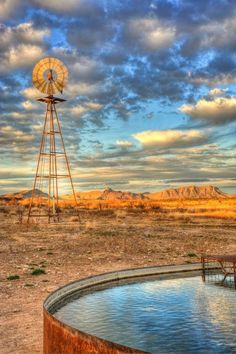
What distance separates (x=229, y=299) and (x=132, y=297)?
78.9 inches

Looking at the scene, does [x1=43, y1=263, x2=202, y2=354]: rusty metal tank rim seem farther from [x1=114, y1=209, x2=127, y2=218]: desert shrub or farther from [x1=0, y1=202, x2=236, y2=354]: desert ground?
[x1=114, y1=209, x2=127, y2=218]: desert shrub

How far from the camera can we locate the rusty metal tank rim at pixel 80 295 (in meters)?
4.74

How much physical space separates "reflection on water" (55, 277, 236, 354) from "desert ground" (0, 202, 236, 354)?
1390 millimetres

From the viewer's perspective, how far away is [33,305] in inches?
441

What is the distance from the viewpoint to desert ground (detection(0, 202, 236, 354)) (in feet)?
31.8

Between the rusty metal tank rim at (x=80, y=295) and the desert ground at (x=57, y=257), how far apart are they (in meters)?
1.15

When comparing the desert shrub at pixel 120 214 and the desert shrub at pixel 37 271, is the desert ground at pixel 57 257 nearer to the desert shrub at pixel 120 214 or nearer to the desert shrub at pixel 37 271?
the desert shrub at pixel 37 271

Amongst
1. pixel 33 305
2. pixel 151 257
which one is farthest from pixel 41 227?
pixel 33 305

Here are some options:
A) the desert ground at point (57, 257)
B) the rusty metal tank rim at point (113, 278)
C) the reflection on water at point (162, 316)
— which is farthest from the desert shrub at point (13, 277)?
the reflection on water at point (162, 316)

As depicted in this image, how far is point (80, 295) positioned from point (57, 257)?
A: 34.1ft

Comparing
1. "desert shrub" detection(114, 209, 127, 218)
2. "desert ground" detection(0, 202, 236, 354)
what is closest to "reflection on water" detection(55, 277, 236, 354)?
"desert ground" detection(0, 202, 236, 354)

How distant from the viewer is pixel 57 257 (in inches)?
751

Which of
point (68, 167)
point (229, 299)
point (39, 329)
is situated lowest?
point (39, 329)

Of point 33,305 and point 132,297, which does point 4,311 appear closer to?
point 33,305
